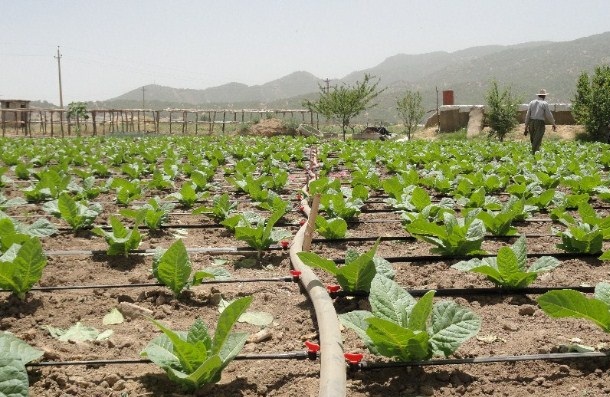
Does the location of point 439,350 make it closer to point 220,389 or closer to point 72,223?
point 220,389

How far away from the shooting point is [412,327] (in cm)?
209

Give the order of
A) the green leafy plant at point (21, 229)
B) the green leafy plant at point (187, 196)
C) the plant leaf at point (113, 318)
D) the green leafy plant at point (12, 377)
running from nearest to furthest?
the green leafy plant at point (12, 377) → the plant leaf at point (113, 318) → the green leafy plant at point (21, 229) → the green leafy plant at point (187, 196)

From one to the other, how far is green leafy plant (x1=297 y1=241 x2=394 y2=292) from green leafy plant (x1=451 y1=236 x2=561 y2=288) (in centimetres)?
43

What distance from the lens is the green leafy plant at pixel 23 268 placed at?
2770 mm

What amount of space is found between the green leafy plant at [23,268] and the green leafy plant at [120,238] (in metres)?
0.83

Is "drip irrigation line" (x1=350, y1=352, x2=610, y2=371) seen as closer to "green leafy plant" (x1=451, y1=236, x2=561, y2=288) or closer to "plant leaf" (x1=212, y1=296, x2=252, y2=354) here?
"plant leaf" (x1=212, y1=296, x2=252, y2=354)

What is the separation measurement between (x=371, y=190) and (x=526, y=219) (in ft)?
8.45

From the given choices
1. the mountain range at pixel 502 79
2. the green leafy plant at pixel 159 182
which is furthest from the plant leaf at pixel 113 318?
the mountain range at pixel 502 79

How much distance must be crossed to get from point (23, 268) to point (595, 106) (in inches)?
1073

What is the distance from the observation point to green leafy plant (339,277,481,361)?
2.00m

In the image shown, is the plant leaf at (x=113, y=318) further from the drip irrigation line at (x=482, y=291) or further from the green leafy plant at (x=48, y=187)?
the green leafy plant at (x=48, y=187)

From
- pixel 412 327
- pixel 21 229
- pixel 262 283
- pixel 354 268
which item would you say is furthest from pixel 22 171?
pixel 412 327

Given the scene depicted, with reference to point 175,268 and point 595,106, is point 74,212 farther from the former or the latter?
point 595,106

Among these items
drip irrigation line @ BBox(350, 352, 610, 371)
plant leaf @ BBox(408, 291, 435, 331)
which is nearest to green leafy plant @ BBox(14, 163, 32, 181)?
drip irrigation line @ BBox(350, 352, 610, 371)
